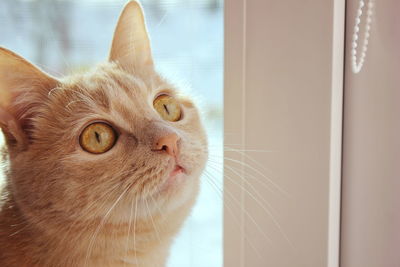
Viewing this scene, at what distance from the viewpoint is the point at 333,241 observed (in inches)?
33.2

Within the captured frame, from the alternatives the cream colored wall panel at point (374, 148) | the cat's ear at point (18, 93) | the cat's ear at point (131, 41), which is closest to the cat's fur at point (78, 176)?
the cat's ear at point (18, 93)

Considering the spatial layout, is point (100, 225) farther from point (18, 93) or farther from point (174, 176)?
Result: point (18, 93)

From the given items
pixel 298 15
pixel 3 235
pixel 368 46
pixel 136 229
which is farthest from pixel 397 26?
pixel 3 235

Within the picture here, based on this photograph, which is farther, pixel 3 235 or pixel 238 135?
pixel 238 135

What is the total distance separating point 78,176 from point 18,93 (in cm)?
15

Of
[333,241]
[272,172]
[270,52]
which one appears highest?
[270,52]

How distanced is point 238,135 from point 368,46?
0.29m

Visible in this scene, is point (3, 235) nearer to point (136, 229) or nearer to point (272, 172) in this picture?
point (136, 229)

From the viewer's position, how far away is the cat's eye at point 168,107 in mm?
782

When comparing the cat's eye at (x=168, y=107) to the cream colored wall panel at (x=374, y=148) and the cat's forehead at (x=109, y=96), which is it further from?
the cream colored wall panel at (x=374, y=148)

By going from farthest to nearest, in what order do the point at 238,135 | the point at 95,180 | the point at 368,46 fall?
the point at 238,135, the point at 368,46, the point at 95,180

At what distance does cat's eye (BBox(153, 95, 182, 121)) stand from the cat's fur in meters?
0.05

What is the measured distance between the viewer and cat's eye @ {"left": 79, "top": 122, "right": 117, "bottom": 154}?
2.19 ft

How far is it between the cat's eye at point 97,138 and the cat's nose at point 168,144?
0.07 meters
